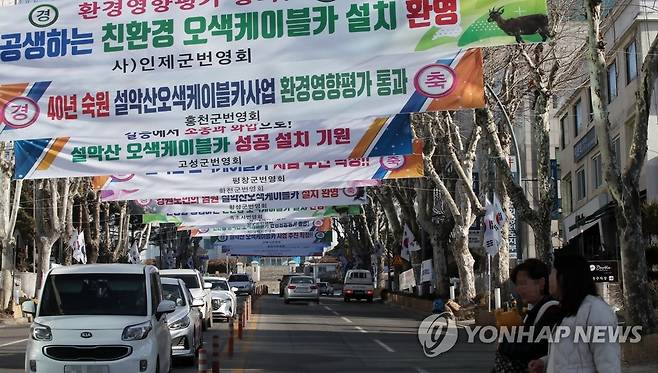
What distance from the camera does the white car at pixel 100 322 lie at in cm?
1188

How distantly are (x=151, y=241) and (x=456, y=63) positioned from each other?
228 ft

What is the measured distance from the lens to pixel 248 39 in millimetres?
15398

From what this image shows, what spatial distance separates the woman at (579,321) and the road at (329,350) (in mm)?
10511

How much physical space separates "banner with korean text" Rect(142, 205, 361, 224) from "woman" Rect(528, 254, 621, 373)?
3426cm

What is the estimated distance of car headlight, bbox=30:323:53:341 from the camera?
12.0 meters

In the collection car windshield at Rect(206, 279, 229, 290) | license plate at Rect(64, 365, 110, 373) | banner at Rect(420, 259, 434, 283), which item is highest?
banner at Rect(420, 259, 434, 283)

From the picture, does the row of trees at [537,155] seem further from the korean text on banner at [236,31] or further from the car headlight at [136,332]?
the car headlight at [136,332]

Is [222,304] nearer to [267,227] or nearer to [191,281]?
[191,281]

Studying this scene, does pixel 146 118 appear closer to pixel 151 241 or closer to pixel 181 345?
pixel 181 345

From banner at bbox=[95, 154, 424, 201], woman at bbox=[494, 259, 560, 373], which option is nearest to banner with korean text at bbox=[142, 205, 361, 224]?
banner at bbox=[95, 154, 424, 201]

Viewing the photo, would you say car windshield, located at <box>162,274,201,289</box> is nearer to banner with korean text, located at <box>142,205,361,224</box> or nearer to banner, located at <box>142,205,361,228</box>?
banner with korean text, located at <box>142,205,361,224</box>

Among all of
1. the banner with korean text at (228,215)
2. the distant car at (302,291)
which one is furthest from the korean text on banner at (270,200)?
the distant car at (302,291)

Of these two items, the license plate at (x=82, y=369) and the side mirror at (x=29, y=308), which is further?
the side mirror at (x=29, y=308)

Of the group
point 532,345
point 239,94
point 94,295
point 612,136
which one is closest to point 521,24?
point 239,94
